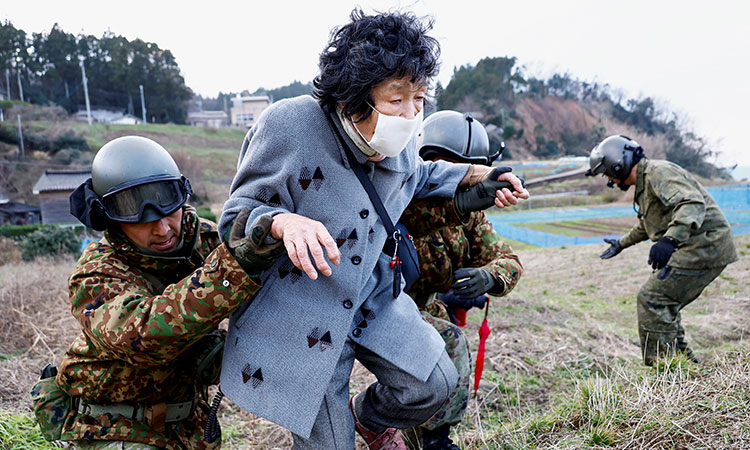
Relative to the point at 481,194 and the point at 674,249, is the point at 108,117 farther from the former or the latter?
the point at 481,194

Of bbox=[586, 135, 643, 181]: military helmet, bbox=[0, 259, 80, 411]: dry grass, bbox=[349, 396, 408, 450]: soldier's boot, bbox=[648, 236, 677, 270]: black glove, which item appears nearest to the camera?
bbox=[349, 396, 408, 450]: soldier's boot

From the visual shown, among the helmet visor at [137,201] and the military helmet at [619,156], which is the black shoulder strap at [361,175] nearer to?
the helmet visor at [137,201]

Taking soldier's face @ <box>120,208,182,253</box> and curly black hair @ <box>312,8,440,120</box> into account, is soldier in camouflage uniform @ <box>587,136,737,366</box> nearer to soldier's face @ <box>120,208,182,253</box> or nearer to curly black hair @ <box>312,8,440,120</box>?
curly black hair @ <box>312,8,440,120</box>

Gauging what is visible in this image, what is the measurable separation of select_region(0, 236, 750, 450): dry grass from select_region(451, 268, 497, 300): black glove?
814 mm

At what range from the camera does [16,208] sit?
100 feet

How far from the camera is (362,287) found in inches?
90.0

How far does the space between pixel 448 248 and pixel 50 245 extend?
55.2ft

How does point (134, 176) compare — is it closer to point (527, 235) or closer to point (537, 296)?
point (537, 296)

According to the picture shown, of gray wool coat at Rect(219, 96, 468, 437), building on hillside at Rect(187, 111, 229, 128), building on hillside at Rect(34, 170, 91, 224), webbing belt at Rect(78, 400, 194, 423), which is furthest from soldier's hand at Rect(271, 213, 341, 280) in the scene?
building on hillside at Rect(187, 111, 229, 128)

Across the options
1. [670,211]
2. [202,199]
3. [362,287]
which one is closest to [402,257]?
[362,287]

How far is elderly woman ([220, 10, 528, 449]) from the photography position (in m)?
2.14

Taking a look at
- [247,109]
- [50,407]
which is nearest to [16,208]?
[50,407]

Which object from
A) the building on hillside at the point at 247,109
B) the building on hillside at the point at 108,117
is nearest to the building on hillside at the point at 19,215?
the building on hillside at the point at 108,117

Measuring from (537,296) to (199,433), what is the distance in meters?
8.24
